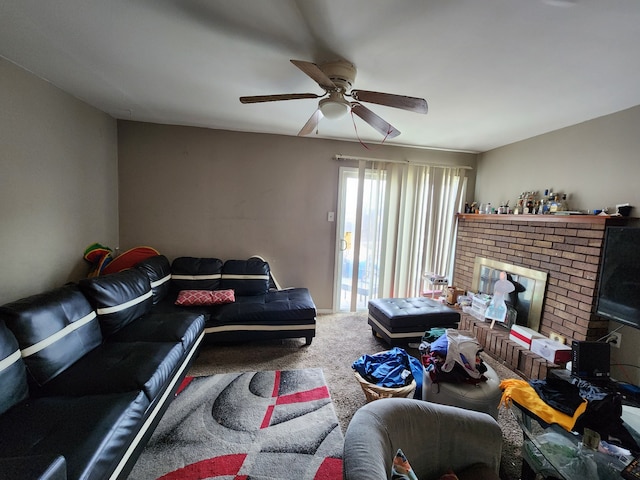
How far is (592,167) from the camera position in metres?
2.36

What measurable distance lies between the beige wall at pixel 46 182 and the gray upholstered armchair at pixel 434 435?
106 inches

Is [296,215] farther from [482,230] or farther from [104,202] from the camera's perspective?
[482,230]

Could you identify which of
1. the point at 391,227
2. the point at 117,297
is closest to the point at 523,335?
the point at 391,227

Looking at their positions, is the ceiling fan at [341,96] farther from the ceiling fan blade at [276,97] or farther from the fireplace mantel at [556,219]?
the fireplace mantel at [556,219]

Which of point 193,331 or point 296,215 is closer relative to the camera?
point 193,331

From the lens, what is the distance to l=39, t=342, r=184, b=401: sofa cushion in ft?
4.46

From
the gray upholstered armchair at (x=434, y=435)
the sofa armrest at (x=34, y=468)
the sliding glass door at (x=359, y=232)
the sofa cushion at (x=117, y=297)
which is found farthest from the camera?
the sliding glass door at (x=359, y=232)

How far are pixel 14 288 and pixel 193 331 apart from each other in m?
1.35

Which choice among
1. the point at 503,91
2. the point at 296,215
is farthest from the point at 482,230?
the point at 296,215

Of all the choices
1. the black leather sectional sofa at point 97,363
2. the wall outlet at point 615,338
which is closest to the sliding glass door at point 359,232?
the black leather sectional sofa at point 97,363

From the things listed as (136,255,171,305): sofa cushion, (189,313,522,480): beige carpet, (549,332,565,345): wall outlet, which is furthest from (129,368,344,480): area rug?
(549,332,565,345): wall outlet

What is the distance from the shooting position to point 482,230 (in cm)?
341

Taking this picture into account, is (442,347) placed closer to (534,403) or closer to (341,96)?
(534,403)

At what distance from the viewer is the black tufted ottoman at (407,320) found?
8.50 feet
